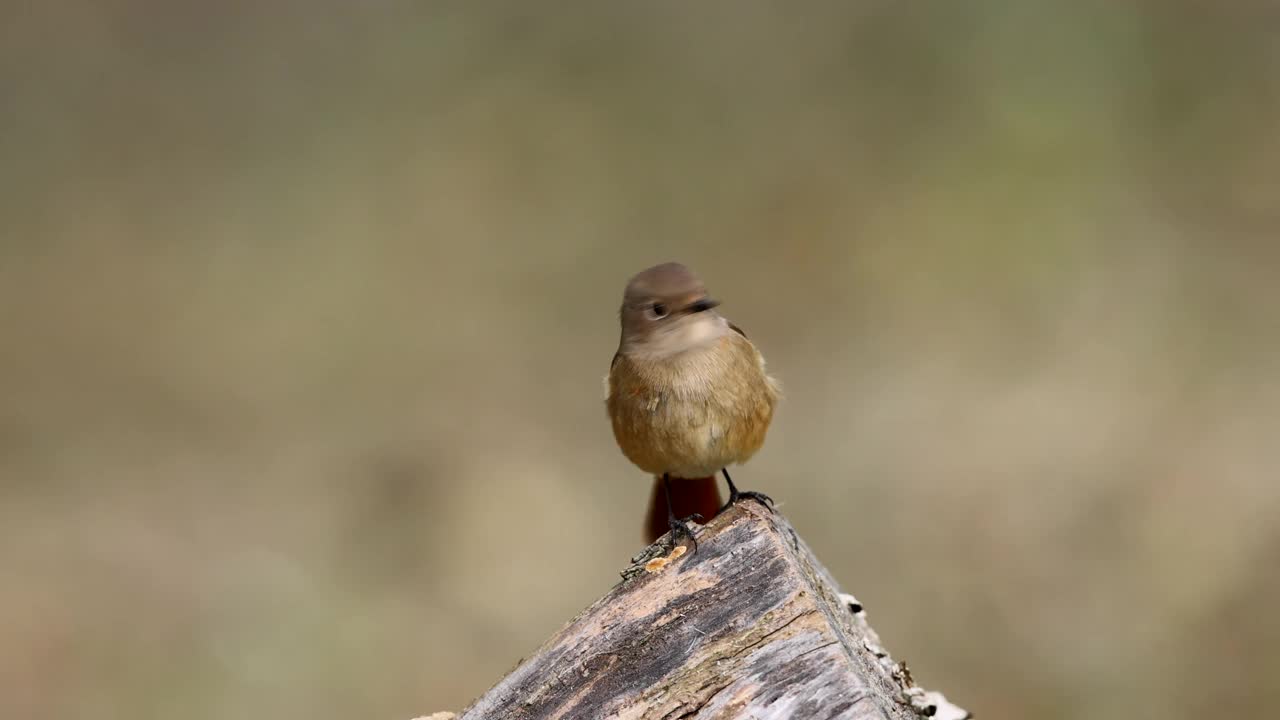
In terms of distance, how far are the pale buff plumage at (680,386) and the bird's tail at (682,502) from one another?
0.26 meters

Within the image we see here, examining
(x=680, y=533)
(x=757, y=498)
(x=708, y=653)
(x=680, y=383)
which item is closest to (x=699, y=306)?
(x=680, y=383)

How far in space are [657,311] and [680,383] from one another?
228 mm

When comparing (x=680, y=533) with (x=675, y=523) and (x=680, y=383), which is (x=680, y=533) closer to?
(x=675, y=523)

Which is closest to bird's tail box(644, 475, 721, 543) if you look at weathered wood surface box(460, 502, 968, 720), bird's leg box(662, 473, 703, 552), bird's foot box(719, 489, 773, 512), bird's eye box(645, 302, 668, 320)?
bird's leg box(662, 473, 703, 552)

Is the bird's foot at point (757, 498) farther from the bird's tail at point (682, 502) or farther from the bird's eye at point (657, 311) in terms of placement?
the bird's eye at point (657, 311)

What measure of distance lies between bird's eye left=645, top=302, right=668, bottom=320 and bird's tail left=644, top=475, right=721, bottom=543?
0.61 meters

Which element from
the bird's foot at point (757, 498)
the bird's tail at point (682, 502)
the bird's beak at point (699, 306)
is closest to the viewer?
the bird's foot at point (757, 498)

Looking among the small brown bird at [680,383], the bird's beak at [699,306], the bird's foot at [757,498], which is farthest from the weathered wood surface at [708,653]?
the bird's beak at [699,306]

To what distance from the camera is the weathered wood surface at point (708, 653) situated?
270 cm

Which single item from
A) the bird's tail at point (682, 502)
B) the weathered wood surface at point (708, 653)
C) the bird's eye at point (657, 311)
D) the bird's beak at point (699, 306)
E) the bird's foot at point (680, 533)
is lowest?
the weathered wood surface at point (708, 653)

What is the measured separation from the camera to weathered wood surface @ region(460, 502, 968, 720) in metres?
2.70

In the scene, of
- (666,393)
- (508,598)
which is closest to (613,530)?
(508,598)

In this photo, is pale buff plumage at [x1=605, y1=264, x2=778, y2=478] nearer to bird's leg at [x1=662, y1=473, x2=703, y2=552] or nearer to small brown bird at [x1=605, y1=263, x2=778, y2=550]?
small brown bird at [x1=605, y1=263, x2=778, y2=550]

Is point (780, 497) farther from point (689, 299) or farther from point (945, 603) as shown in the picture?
point (689, 299)
